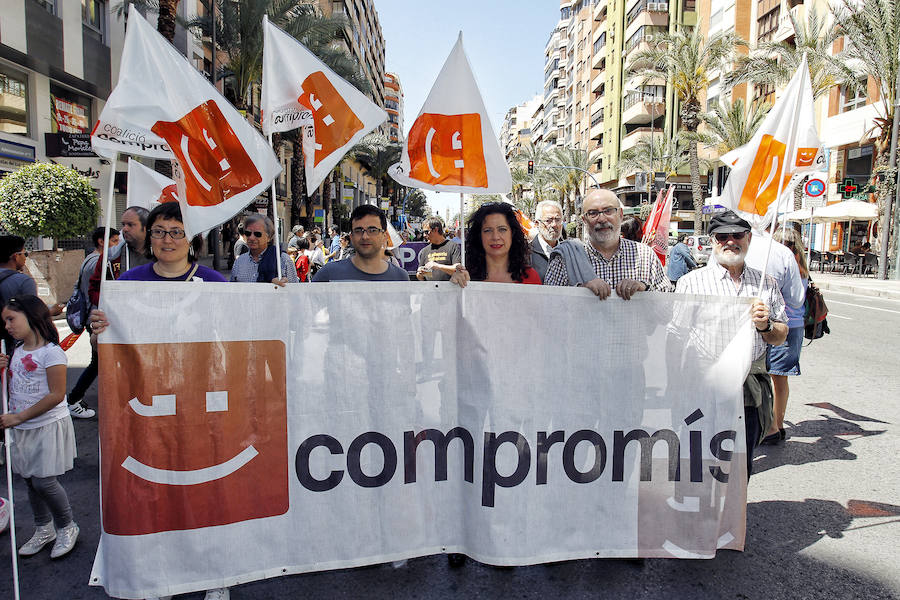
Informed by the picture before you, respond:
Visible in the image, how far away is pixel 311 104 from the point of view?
10.5 ft

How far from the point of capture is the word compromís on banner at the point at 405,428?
273cm

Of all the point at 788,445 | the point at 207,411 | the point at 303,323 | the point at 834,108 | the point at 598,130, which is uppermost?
the point at 598,130

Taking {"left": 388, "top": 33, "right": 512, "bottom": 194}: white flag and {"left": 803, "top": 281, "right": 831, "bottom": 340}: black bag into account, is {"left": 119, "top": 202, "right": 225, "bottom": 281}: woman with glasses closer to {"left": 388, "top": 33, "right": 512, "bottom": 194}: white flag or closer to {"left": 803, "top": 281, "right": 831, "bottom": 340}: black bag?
{"left": 388, "top": 33, "right": 512, "bottom": 194}: white flag

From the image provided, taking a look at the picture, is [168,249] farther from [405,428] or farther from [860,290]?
[860,290]

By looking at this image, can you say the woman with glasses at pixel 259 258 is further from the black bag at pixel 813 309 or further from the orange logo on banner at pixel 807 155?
the black bag at pixel 813 309

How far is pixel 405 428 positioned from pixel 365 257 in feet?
4.54

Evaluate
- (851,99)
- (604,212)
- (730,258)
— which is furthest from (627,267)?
(851,99)

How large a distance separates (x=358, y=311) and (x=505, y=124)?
18257 cm

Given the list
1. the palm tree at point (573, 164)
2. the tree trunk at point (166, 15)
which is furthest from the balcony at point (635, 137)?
the tree trunk at point (166, 15)

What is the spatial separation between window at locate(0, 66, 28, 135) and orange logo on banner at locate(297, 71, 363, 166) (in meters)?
17.5

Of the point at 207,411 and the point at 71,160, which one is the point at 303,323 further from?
the point at 71,160

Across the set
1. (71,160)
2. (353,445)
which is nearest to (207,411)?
(353,445)

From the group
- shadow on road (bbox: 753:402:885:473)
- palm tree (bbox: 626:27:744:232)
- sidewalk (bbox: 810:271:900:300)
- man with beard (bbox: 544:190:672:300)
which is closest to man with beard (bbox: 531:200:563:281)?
man with beard (bbox: 544:190:672:300)

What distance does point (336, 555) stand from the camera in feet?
9.44
